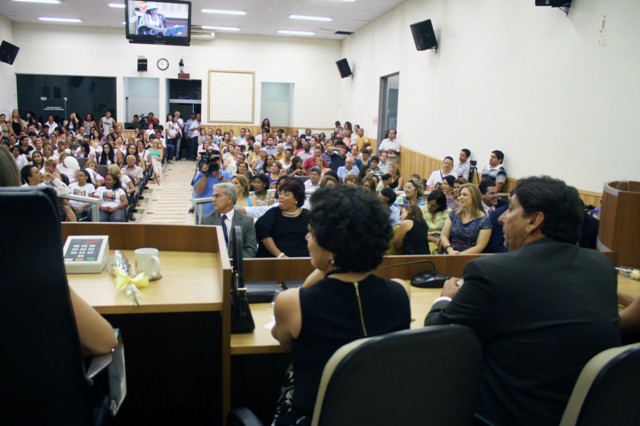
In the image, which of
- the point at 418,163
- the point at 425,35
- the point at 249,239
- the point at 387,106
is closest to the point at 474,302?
the point at 249,239

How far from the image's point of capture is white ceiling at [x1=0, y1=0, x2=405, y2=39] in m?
12.2

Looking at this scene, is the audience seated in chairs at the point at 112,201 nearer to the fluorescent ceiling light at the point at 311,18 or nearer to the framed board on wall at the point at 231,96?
the fluorescent ceiling light at the point at 311,18

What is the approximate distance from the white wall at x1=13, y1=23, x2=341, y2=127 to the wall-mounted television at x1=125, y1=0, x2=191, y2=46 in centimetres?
701

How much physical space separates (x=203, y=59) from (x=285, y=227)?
13797 millimetres

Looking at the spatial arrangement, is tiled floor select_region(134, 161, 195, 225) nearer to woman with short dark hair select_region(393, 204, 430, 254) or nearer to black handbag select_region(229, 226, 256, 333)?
woman with short dark hair select_region(393, 204, 430, 254)

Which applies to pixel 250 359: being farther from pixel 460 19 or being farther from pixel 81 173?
pixel 460 19

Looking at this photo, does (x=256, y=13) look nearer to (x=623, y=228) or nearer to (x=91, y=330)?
(x=623, y=228)

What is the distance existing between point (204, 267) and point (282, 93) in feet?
→ 53.0

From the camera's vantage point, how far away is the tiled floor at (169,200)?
8.59 metres

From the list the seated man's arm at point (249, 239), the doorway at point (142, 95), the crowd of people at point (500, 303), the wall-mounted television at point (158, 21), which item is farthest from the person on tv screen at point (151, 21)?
the crowd of people at point (500, 303)

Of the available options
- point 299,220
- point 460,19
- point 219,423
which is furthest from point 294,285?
point 460,19

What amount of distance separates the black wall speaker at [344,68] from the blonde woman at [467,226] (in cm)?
1193

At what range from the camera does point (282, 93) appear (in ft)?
59.6

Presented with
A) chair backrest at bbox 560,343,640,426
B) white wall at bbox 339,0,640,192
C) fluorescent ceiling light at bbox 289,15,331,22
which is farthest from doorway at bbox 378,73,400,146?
chair backrest at bbox 560,343,640,426
